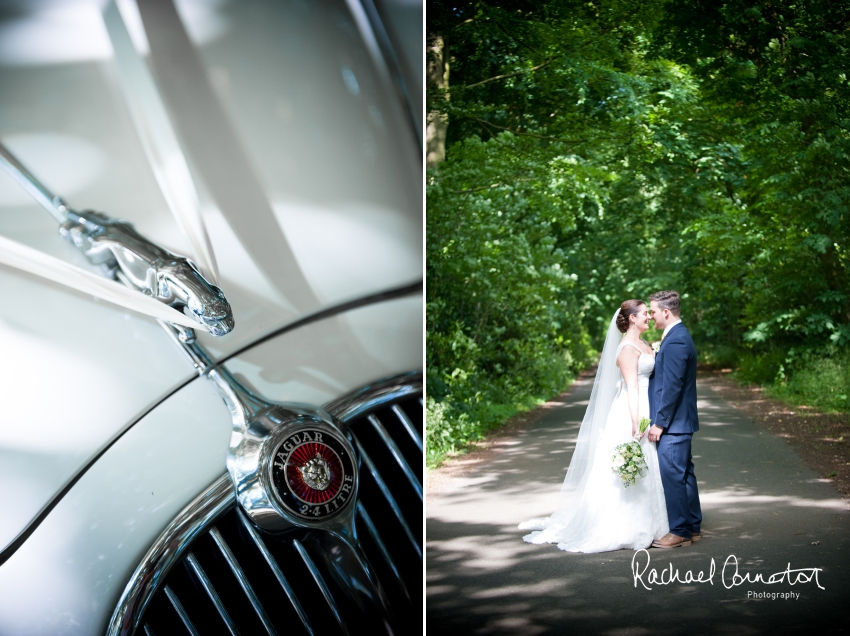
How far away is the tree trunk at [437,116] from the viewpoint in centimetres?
245

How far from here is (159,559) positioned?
1202mm

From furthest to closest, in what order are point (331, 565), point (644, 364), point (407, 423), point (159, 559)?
point (644, 364), point (407, 423), point (331, 565), point (159, 559)

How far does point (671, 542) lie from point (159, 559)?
176cm

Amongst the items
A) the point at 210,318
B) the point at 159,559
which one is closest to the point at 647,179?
the point at 210,318

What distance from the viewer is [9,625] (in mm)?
1240

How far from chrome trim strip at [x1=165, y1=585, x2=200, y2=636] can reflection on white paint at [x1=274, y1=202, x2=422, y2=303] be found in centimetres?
61

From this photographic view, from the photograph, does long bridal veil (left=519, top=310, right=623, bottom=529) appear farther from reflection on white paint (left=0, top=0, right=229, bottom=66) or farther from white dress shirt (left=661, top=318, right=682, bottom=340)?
reflection on white paint (left=0, top=0, right=229, bottom=66)

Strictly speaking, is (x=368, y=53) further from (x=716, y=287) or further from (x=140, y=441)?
(x=716, y=287)

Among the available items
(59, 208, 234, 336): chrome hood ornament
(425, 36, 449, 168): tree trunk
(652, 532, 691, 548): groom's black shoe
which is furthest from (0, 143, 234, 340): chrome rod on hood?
(652, 532, 691, 548): groom's black shoe

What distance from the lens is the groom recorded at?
2396 mm

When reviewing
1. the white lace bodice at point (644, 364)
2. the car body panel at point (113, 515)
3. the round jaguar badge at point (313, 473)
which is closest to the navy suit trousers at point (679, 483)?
the white lace bodice at point (644, 364)

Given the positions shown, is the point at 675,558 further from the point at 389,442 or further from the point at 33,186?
the point at 33,186

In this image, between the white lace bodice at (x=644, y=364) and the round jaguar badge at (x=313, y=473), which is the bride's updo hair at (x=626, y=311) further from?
the round jaguar badge at (x=313, y=473)

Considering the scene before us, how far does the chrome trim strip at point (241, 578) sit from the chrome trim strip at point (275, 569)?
4 cm
